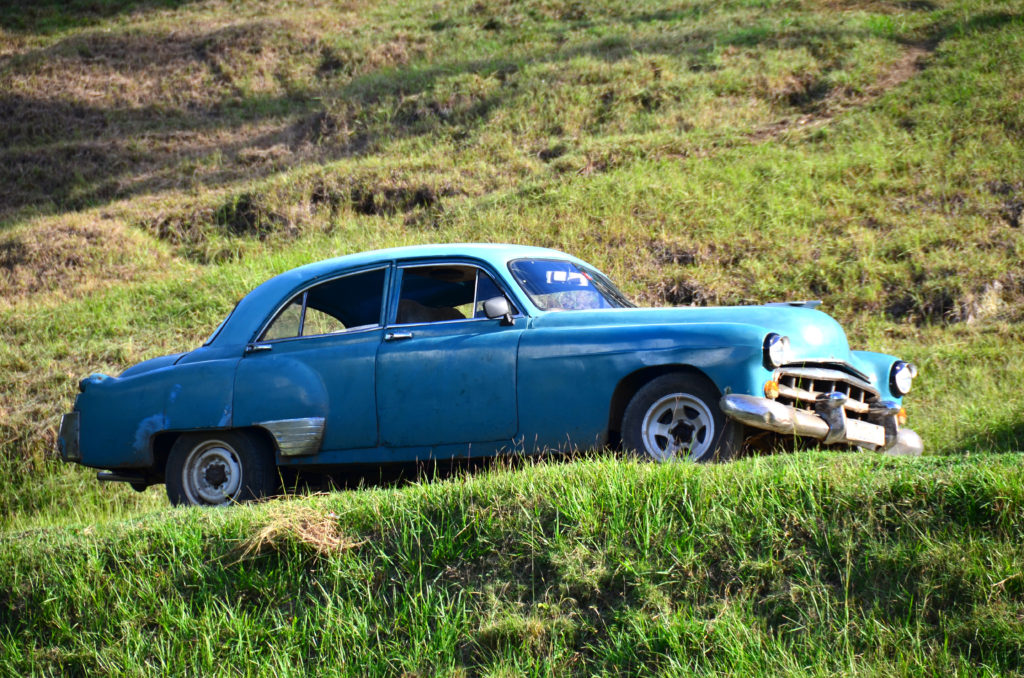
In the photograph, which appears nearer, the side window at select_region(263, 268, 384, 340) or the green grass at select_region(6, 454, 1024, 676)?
the green grass at select_region(6, 454, 1024, 676)

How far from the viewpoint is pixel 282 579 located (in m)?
4.70

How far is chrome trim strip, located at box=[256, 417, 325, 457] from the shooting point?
5.92 m

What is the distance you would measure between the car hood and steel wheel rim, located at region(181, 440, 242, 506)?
2239 mm

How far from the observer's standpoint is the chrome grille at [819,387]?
5.23m

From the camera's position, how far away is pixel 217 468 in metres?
6.22

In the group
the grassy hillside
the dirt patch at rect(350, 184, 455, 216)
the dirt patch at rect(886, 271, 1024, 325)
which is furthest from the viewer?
the dirt patch at rect(350, 184, 455, 216)

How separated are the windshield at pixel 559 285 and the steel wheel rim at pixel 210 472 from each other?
2.18 meters

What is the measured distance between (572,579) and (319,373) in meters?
2.41

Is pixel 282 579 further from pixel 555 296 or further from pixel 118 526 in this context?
pixel 555 296

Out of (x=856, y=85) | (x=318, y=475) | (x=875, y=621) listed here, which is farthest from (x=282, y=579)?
(x=856, y=85)

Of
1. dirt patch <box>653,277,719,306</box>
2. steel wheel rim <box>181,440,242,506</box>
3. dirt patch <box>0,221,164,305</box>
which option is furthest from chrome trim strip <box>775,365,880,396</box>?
dirt patch <box>0,221,164,305</box>

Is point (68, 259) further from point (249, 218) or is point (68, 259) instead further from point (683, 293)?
point (683, 293)

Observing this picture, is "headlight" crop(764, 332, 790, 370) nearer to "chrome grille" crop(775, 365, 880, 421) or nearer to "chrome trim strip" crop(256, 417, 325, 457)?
"chrome grille" crop(775, 365, 880, 421)

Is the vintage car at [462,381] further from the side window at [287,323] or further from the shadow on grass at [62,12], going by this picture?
the shadow on grass at [62,12]
